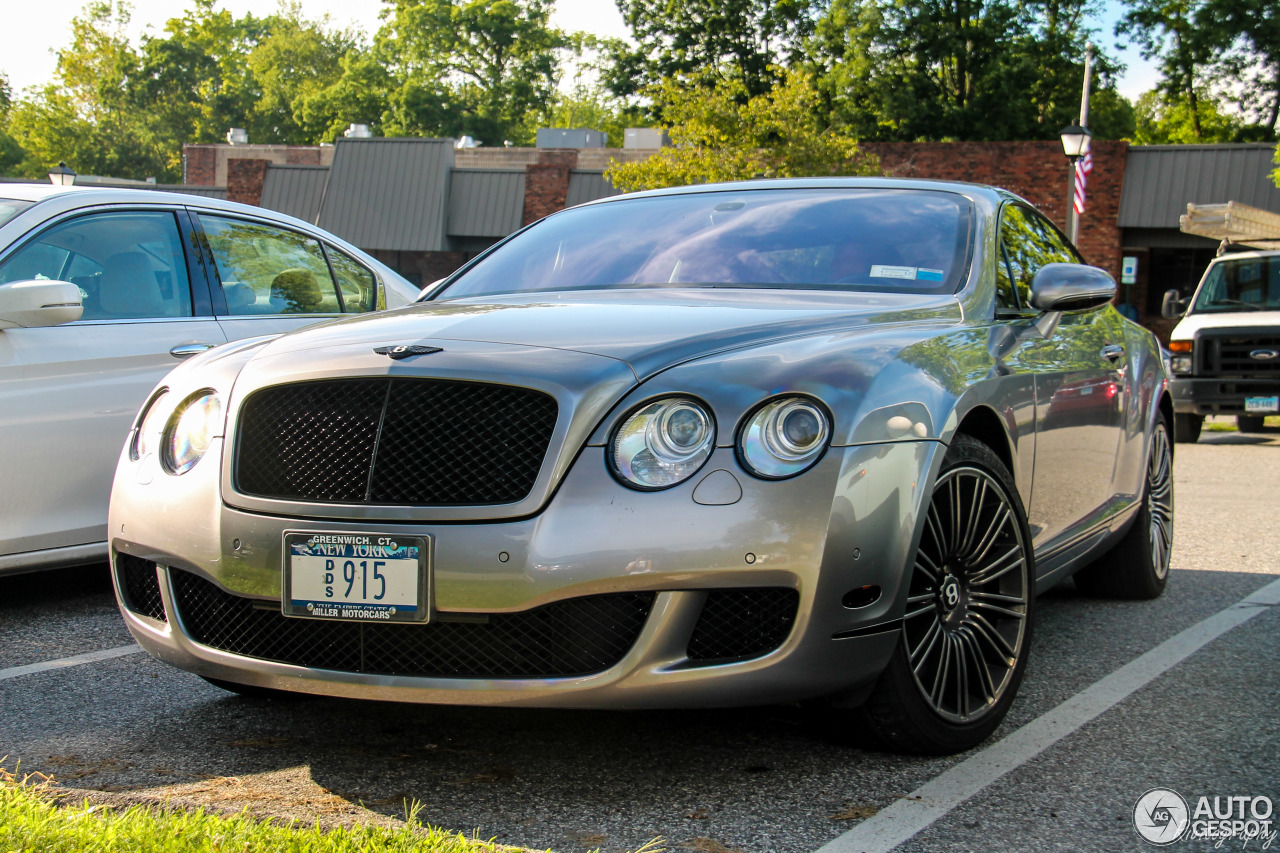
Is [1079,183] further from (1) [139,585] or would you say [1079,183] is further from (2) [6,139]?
(2) [6,139]

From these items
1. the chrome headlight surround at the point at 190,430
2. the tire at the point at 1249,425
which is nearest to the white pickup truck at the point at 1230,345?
the tire at the point at 1249,425

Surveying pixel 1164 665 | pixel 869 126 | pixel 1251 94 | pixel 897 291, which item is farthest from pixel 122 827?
pixel 1251 94

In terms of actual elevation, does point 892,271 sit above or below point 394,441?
above

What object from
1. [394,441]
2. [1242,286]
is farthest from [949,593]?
[1242,286]

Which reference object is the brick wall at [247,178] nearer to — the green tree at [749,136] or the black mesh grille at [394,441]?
the green tree at [749,136]

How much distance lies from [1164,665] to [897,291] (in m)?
1.57

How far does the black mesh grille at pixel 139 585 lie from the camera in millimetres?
3260

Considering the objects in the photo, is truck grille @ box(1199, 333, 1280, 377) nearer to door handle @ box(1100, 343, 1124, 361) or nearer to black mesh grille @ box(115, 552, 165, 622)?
door handle @ box(1100, 343, 1124, 361)

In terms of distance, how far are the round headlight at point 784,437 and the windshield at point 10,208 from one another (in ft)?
11.3

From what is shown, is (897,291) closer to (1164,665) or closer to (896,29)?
(1164,665)

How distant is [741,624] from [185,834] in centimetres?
120

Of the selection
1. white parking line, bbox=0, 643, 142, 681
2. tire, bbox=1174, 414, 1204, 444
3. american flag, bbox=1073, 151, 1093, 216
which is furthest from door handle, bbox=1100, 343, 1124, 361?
american flag, bbox=1073, 151, 1093, 216

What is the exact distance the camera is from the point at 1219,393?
45.4 ft

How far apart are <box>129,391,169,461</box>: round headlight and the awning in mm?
14841
